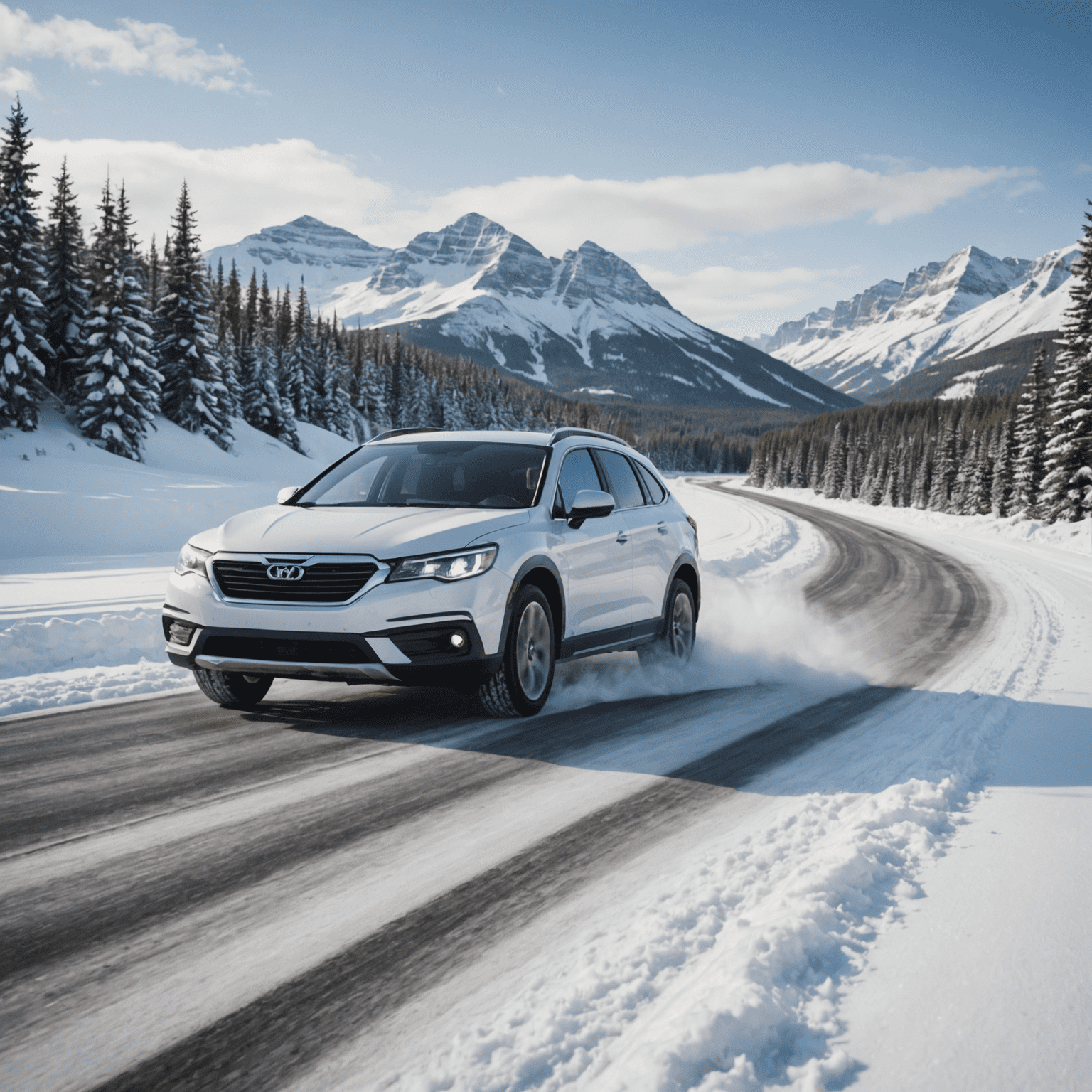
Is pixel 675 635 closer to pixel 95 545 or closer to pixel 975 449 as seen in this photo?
pixel 95 545

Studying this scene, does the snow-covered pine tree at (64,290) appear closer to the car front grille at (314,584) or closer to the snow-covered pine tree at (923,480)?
the car front grille at (314,584)

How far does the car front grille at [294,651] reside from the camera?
5.34 meters

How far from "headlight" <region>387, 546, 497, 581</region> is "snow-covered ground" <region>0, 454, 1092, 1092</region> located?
3.51ft

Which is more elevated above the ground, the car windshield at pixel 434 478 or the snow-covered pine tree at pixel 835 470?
the snow-covered pine tree at pixel 835 470

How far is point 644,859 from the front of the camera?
12.5 feet

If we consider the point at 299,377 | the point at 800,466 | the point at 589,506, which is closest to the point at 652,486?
the point at 589,506

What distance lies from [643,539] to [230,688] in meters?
3.35

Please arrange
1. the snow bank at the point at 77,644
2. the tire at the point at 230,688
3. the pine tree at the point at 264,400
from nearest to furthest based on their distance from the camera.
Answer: the tire at the point at 230,688 < the snow bank at the point at 77,644 < the pine tree at the point at 264,400

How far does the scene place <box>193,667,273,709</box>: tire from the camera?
20.5 feet

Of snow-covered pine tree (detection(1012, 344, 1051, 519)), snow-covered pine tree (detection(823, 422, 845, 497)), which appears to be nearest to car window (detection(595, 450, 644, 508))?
snow-covered pine tree (detection(1012, 344, 1051, 519))

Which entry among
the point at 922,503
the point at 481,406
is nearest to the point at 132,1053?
the point at 922,503

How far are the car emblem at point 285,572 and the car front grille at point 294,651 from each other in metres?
0.34

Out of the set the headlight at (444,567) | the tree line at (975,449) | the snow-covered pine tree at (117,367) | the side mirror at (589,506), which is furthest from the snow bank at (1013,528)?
the snow-covered pine tree at (117,367)

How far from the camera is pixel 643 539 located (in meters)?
7.68
